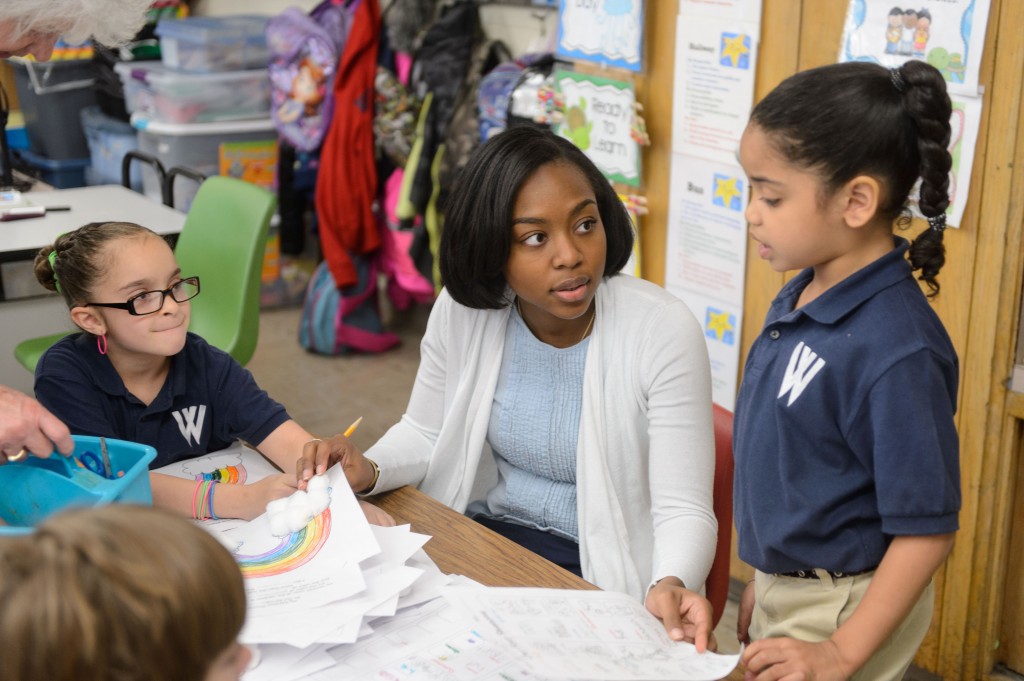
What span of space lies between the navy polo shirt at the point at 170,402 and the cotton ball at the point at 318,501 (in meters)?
0.36

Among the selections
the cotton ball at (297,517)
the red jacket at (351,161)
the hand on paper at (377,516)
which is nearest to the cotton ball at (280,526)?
the cotton ball at (297,517)

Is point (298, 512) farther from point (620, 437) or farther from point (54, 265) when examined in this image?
point (54, 265)

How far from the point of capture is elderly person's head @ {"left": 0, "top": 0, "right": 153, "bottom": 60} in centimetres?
173

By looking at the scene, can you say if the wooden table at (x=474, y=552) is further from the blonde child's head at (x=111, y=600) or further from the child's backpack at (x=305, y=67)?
the child's backpack at (x=305, y=67)

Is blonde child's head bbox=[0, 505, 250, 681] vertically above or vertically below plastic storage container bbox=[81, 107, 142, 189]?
above

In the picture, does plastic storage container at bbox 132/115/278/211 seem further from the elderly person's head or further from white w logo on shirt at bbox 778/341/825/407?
white w logo on shirt at bbox 778/341/825/407

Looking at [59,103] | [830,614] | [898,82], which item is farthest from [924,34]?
[59,103]

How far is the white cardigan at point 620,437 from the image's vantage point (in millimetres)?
1501

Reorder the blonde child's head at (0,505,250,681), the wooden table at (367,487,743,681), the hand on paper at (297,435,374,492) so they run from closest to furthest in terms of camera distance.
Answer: the blonde child's head at (0,505,250,681)
the wooden table at (367,487,743,681)
the hand on paper at (297,435,374,492)

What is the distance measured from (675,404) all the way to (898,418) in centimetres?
44

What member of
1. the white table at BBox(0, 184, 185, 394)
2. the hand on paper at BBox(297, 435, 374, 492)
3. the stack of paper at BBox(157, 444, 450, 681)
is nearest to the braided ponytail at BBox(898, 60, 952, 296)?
the stack of paper at BBox(157, 444, 450, 681)

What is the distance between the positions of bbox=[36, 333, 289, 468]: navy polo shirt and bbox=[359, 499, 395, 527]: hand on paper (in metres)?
0.31

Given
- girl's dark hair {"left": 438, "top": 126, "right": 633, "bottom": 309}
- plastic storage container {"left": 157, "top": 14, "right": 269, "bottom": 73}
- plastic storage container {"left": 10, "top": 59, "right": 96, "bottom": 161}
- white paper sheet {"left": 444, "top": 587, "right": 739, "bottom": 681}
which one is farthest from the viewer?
plastic storage container {"left": 10, "top": 59, "right": 96, "bottom": 161}

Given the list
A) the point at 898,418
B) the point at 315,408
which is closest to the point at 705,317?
the point at 898,418
